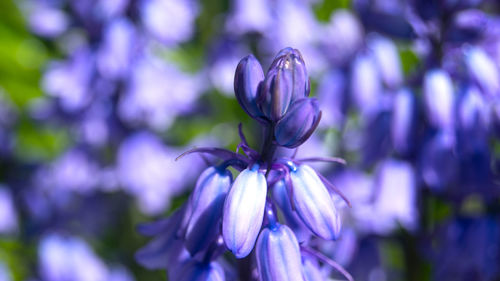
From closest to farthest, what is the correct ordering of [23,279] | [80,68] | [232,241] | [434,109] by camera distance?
[232,241], [434,109], [80,68], [23,279]

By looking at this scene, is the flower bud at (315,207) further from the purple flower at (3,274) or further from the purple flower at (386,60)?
the purple flower at (3,274)

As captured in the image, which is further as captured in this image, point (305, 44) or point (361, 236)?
point (305, 44)

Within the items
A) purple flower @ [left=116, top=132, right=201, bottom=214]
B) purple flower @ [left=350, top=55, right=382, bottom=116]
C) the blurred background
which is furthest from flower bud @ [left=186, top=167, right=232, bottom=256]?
purple flower @ [left=116, top=132, right=201, bottom=214]

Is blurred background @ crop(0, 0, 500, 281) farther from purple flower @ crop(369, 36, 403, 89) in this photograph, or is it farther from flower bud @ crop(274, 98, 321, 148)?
flower bud @ crop(274, 98, 321, 148)

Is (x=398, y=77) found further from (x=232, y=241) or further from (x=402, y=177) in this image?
(x=232, y=241)

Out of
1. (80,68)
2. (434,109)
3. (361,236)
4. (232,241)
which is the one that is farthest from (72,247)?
(232,241)

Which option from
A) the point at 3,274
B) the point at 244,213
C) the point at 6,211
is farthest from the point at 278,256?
the point at 6,211

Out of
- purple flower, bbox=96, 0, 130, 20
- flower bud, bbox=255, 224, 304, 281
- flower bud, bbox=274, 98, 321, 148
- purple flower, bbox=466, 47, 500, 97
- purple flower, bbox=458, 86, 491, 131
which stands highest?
purple flower, bbox=96, 0, 130, 20

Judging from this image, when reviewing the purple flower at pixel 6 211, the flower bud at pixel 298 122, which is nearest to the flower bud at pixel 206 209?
the flower bud at pixel 298 122
